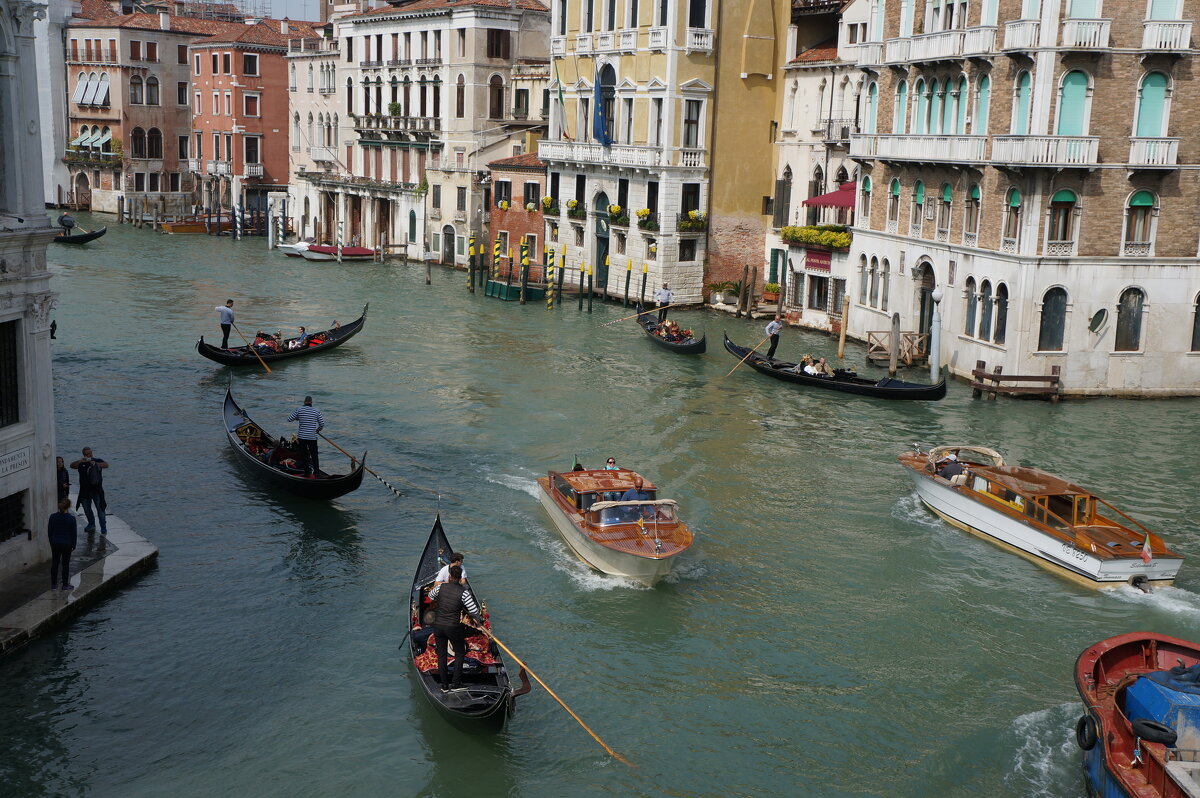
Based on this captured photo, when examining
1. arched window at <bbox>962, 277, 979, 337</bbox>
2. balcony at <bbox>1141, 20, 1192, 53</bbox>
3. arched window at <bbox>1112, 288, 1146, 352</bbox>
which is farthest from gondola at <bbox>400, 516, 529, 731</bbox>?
balcony at <bbox>1141, 20, 1192, 53</bbox>

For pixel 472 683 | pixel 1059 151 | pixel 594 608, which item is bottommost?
pixel 594 608

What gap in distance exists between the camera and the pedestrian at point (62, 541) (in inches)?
508

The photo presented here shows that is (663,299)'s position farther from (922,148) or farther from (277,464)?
(277,464)

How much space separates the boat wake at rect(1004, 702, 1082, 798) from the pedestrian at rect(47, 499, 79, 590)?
9245mm

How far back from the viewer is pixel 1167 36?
22.9m

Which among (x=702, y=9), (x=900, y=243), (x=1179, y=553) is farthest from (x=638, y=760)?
(x=702, y=9)

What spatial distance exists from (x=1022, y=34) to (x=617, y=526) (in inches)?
548

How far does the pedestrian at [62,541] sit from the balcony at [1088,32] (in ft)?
61.0

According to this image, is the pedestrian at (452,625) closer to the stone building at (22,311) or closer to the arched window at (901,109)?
the stone building at (22,311)

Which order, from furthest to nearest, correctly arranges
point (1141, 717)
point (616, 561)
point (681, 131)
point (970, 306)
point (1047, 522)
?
1. point (681, 131)
2. point (970, 306)
3. point (1047, 522)
4. point (616, 561)
5. point (1141, 717)

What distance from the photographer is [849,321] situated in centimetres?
3159

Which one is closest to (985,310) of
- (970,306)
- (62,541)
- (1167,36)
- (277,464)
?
(970,306)

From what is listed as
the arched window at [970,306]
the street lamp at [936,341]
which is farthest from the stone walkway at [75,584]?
the arched window at [970,306]

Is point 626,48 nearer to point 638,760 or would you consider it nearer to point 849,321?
point 849,321
